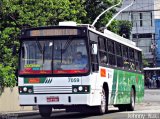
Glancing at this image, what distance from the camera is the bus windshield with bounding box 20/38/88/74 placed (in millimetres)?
17906

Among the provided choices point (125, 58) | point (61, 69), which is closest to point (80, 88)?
point (61, 69)

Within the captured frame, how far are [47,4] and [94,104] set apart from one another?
14.0m

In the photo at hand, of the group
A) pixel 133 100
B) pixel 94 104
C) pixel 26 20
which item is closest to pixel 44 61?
pixel 94 104

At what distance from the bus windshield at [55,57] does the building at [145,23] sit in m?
65.4

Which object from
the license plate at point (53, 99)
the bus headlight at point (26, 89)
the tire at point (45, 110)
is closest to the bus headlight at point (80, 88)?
the license plate at point (53, 99)

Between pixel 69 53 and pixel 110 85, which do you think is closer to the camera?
pixel 69 53

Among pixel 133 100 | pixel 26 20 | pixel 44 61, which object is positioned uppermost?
pixel 26 20

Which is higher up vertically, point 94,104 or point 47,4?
point 47,4

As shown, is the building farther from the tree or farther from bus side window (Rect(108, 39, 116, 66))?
bus side window (Rect(108, 39, 116, 66))

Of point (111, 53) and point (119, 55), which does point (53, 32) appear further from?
point (119, 55)

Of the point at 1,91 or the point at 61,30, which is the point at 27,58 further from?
the point at 1,91

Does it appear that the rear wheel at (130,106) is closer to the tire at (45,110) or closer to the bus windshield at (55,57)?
the tire at (45,110)

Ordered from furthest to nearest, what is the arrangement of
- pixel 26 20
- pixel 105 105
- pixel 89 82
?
1. pixel 26 20
2. pixel 105 105
3. pixel 89 82

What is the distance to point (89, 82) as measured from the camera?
58.4 feet
